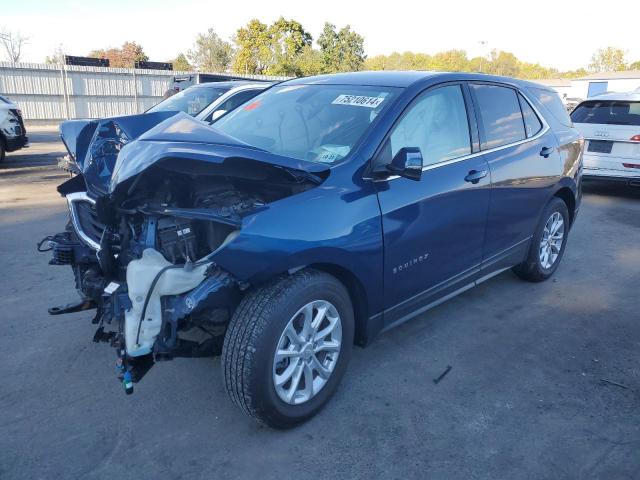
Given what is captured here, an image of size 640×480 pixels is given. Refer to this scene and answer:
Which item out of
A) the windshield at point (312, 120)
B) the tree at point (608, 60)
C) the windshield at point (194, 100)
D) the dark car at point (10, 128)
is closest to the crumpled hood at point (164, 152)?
the windshield at point (312, 120)

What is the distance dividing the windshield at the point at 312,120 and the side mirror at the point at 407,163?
0.95 feet

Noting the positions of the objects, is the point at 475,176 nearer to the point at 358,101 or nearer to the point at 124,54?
the point at 358,101

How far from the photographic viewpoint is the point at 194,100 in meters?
9.57

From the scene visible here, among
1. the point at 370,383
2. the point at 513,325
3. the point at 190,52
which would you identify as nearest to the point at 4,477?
the point at 370,383

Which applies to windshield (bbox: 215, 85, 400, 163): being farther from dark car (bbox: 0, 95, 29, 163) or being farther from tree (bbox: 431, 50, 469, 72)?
tree (bbox: 431, 50, 469, 72)

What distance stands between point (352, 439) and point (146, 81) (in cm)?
2417

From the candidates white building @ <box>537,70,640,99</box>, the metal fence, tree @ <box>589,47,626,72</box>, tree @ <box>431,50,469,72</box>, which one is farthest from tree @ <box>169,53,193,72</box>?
tree @ <box>589,47,626,72</box>

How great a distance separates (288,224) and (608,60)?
98.8 metres

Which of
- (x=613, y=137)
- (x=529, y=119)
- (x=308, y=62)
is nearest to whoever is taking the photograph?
(x=529, y=119)

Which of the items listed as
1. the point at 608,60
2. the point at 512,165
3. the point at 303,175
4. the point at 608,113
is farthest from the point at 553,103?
the point at 608,60

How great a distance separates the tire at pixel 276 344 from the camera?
261 centimetres

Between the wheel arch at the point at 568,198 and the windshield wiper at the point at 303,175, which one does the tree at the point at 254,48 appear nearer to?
the wheel arch at the point at 568,198

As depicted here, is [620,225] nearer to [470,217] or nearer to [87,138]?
[470,217]

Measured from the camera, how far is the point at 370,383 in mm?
3373
